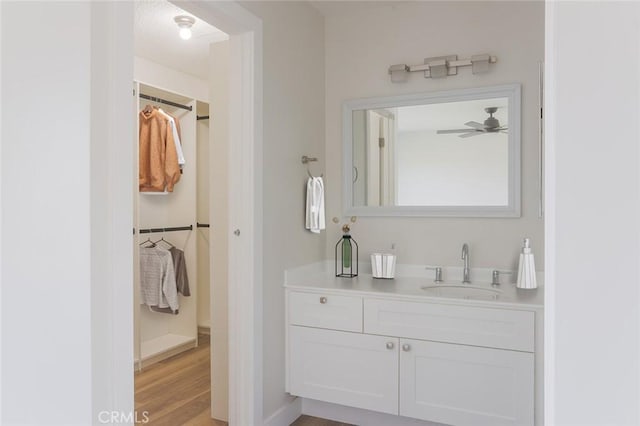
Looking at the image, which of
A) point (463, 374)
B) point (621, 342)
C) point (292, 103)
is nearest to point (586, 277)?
point (621, 342)

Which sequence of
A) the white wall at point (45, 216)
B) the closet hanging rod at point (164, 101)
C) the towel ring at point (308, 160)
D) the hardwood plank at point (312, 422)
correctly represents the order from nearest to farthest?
the white wall at point (45, 216) → the hardwood plank at point (312, 422) → the towel ring at point (308, 160) → the closet hanging rod at point (164, 101)

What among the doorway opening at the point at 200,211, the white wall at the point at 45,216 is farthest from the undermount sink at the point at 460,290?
the white wall at the point at 45,216

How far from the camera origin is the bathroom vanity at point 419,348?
1.94 meters

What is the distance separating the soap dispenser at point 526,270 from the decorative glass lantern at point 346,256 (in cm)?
91

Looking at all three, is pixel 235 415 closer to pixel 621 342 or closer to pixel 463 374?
pixel 463 374

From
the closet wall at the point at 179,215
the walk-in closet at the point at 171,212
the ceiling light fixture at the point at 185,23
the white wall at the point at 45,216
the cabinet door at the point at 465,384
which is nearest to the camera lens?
the white wall at the point at 45,216

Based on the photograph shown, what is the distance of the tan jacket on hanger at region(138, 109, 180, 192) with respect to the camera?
3.48 meters

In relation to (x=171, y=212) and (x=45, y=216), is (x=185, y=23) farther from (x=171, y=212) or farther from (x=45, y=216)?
(x=45, y=216)

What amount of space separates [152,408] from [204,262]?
166cm

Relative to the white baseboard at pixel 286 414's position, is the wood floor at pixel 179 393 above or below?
below

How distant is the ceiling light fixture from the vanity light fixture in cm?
124

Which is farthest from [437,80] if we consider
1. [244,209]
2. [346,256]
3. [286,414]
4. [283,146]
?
[286,414]

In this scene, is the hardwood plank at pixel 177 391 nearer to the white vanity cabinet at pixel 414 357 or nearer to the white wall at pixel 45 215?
the white vanity cabinet at pixel 414 357

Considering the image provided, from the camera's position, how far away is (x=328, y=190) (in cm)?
283
